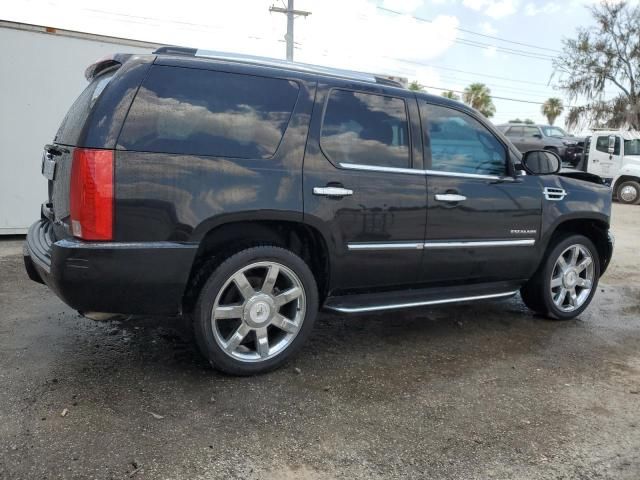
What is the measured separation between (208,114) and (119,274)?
103 cm

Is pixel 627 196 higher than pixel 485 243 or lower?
higher

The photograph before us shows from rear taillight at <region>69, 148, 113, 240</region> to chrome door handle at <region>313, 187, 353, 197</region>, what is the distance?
3.98 ft

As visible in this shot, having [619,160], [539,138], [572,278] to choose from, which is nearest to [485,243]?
[572,278]

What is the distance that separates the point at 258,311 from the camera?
11.3ft

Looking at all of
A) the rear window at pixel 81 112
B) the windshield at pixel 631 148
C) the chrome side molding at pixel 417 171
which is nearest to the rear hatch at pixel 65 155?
the rear window at pixel 81 112

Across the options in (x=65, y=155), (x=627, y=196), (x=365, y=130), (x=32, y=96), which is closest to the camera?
(x=65, y=155)

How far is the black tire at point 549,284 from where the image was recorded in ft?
15.9

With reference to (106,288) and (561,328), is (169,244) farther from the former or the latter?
(561,328)

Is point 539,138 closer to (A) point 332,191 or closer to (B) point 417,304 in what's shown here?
(B) point 417,304

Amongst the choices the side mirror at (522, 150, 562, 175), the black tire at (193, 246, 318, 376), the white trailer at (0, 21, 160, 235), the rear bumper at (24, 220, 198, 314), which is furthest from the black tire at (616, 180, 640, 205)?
the rear bumper at (24, 220, 198, 314)

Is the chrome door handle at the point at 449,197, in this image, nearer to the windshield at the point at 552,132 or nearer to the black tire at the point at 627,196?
the black tire at the point at 627,196

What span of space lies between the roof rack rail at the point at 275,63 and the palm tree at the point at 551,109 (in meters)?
49.0

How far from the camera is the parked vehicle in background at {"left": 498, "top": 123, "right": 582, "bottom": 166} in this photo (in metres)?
21.4

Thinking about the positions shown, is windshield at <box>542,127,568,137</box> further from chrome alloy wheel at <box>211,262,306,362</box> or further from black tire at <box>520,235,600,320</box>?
chrome alloy wheel at <box>211,262,306,362</box>
